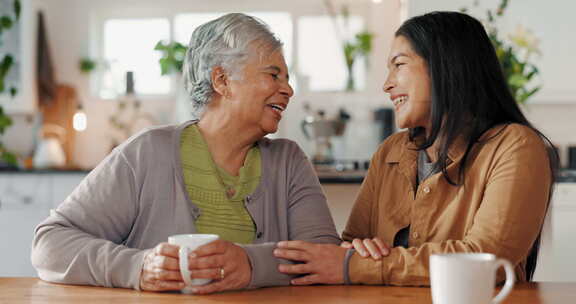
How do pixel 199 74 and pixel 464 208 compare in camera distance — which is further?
pixel 199 74

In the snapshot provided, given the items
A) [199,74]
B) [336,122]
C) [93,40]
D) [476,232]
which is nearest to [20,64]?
[93,40]

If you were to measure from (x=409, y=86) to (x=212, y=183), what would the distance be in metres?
0.54

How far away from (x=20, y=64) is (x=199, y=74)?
3508 mm

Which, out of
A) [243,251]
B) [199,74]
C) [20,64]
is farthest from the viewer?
[20,64]

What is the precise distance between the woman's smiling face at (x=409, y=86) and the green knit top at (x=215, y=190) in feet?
1.31

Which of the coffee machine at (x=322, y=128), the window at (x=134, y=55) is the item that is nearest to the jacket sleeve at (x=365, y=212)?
the coffee machine at (x=322, y=128)

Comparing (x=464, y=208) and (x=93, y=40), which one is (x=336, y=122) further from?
(x=464, y=208)

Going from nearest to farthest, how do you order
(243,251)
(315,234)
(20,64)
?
1. (243,251)
2. (315,234)
3. (20,64)

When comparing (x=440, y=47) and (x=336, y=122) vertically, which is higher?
(x=440, y=47)

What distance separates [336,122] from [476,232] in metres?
2.89

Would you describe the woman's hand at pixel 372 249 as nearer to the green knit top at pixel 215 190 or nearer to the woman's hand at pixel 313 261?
the woman's hand at pixel 313 261

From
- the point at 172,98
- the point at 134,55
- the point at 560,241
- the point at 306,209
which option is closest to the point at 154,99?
the point at 172,98

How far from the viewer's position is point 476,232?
1520mm

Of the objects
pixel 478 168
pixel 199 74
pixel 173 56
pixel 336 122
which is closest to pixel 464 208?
pixel 478 168
